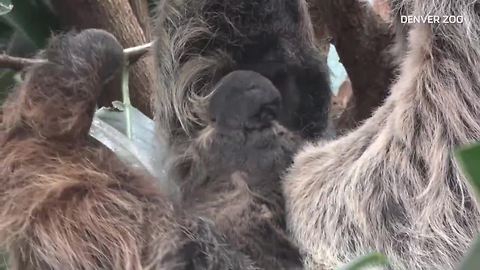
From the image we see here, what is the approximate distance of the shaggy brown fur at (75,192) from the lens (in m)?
1.74

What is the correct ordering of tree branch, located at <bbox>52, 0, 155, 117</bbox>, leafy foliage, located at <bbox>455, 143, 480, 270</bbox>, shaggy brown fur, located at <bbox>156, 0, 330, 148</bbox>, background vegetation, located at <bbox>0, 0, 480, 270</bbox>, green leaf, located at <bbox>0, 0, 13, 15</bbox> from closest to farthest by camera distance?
leafy foliage, located at <bbox>455, 143, 480, 270</bbox> → shaggy brown fur, located at <bbox>156, 0, 330, 148</bbox> → green leaf, located at <bbox>0, 0, 13, 15</bbox> → background vegetation, located at <bbox>0, 0, 480, 270</bbox> → tree branch, located at <bbox>52, 0, 155, 117</bbox>

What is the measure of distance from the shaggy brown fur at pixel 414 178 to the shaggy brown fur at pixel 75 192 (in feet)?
0.76

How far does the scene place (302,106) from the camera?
2207mm

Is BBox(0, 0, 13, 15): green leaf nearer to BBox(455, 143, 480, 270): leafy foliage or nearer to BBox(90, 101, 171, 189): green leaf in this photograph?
A: BBox(90, 101, 171, 189): green leaf

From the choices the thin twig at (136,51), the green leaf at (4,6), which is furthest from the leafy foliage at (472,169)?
the green leaf at (4,6)

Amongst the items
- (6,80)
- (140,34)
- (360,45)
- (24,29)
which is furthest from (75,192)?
(360,45)

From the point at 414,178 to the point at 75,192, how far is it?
2.44 ft

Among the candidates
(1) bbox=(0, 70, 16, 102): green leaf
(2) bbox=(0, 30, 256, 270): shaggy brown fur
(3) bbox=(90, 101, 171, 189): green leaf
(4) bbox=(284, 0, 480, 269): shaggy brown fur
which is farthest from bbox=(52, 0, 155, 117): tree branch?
(4) bbox=(284, 0, 480, 269): shaggy brown fur

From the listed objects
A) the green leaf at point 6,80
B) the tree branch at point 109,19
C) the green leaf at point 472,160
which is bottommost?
the green leaf at point 472,160

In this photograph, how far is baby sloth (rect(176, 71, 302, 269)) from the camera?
1807mm

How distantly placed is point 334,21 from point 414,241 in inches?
44.4

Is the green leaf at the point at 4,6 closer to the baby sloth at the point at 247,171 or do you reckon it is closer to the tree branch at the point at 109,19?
the tree branch at the point at 109,19

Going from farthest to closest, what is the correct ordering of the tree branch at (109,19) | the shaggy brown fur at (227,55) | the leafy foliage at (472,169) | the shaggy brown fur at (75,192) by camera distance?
the tree branch at (109,19), the shaggy brown fur at (227,55), the shaggy brown fur at (75,192), the leafy foliage at (472,169)

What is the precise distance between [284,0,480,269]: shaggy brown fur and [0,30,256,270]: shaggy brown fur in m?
0.23
